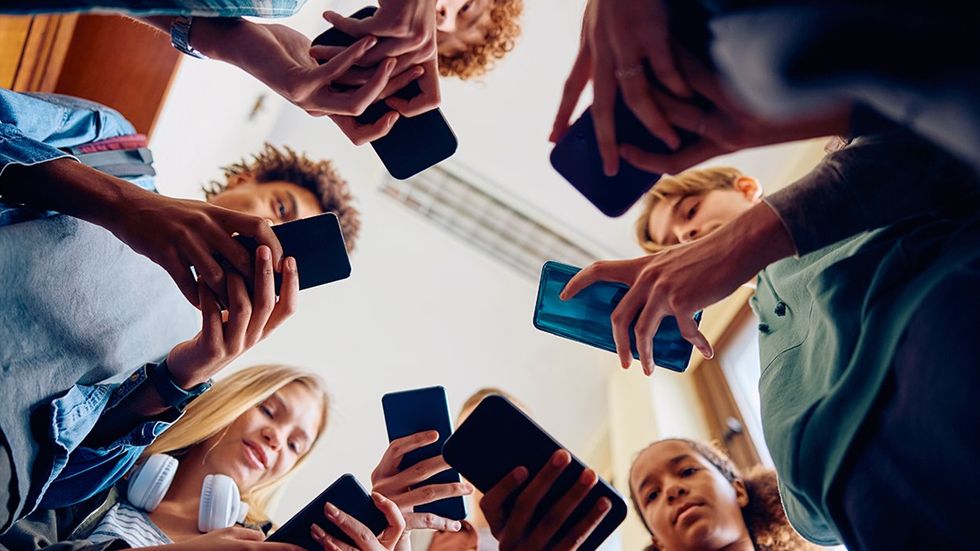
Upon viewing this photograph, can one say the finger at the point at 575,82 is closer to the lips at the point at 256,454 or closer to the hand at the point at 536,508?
the hand at the point at 536,508

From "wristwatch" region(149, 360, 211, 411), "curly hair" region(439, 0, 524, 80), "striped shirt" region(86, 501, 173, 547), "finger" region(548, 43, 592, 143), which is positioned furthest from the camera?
"curly hair" region(439, 0, 524, 80)

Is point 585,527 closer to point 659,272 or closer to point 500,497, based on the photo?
point 500,497

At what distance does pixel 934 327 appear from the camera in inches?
17.3

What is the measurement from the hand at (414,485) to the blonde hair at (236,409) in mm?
500

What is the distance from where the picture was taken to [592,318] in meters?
0.82

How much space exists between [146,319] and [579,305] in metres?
0.63

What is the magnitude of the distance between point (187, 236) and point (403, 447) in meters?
0.49

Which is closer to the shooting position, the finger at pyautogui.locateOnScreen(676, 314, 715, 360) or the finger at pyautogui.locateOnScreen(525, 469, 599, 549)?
the finger at pyautogui.locateOnScreen(676, 314, 715, 360)

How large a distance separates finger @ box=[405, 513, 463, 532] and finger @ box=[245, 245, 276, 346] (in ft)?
1.32

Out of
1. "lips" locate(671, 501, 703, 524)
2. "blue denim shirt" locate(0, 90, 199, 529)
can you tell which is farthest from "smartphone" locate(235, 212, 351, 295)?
"lips" locate(671, 501, 703, 524)

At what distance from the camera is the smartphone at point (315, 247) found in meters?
0.83

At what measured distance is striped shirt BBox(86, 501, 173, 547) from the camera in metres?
0.97

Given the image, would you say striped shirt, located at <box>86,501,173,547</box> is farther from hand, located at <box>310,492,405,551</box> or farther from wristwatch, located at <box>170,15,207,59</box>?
wristwatch, located at <box>170,15,207,59</box>

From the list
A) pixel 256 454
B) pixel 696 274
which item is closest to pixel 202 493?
pixel 256 454
